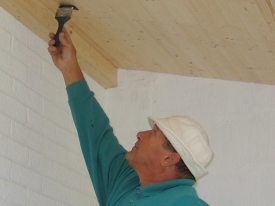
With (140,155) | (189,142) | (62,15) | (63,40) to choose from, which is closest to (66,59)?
(63,40)

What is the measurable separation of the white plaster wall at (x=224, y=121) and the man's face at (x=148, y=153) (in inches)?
40.7

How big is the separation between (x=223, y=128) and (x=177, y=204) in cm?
131

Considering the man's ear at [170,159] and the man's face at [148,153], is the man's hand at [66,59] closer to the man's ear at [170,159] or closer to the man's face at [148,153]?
the man's face at [148,153]

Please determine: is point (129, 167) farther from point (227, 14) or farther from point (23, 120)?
point (227, 14)

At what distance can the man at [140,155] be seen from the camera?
113 inches

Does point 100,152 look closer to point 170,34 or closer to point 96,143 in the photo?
point 96,143

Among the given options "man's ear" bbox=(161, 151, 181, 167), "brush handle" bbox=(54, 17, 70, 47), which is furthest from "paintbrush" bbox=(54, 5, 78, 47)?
"man's ear" bbox=(161, 151, 181, 167)

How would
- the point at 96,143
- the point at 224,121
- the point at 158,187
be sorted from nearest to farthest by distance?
the point at 158,187 → the point at 96,143 → the point at 224,121

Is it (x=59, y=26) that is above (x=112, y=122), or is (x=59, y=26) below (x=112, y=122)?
above

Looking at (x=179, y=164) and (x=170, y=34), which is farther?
(x=170, y=34)

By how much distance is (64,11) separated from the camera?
131 inches

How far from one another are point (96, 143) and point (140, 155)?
0.31m

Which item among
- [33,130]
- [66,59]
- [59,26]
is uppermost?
[59,26]

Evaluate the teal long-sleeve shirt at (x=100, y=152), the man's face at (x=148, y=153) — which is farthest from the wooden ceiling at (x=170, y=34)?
the man's face at (x=148, y=153)
